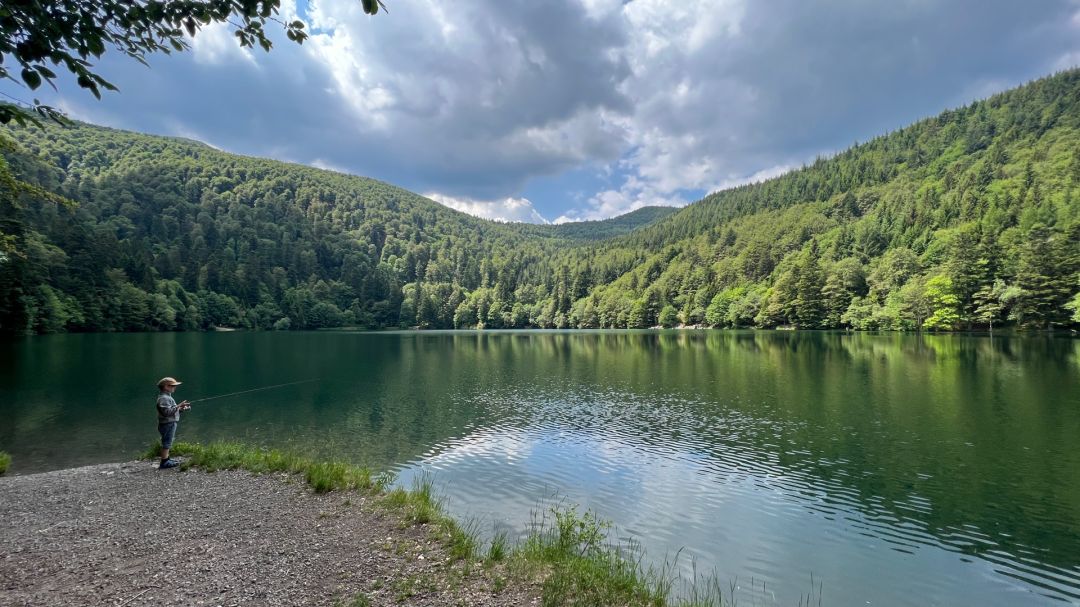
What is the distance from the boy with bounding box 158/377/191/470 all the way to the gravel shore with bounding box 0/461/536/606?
195cm

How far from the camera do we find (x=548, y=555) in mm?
9203

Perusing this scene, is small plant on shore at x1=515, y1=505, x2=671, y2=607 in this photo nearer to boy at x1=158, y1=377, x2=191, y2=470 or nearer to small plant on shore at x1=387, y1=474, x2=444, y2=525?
small plant on shore at x1=387, y1=474, x2=444, y2=525

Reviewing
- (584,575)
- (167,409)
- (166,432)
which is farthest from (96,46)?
(166,432)

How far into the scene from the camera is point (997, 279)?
276 feet

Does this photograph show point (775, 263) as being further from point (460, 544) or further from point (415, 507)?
point (460, 544)

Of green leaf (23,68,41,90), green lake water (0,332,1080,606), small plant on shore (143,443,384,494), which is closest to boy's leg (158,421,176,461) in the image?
small plant on shore (143,443,384,494)

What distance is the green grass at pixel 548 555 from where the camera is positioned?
24.9ft

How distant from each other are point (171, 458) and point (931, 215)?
177 metres

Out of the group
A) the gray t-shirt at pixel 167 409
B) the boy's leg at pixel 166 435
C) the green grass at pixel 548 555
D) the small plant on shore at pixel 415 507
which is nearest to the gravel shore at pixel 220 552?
the green grass at pixel 548 555

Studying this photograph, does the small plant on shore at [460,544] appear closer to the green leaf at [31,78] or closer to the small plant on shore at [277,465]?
the small plant on shore at [277,465]

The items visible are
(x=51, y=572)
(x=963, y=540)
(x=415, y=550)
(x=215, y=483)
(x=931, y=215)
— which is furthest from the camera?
(x=931, y=215)

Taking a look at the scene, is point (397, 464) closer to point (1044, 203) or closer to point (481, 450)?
point (481, 450)

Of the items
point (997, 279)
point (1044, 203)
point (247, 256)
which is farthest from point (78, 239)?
point (1044, 203)

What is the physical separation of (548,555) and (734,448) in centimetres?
1342
